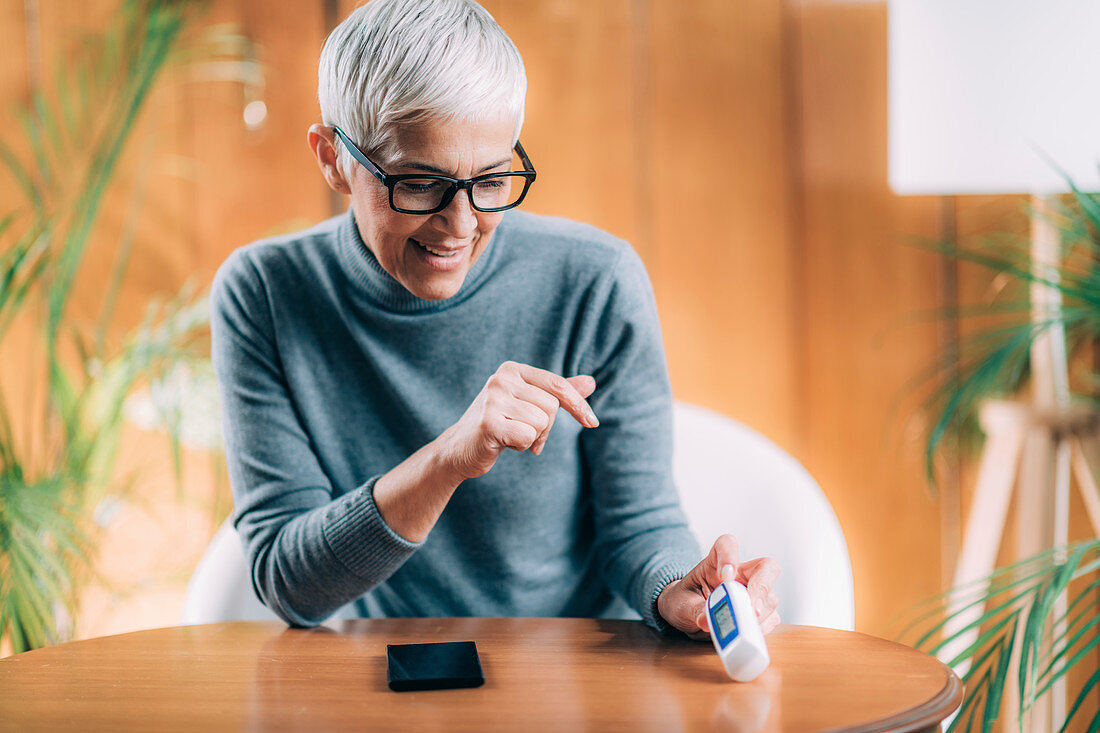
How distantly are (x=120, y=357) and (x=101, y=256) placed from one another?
439 millimetres

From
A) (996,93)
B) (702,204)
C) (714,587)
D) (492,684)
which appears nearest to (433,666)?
(492,684)

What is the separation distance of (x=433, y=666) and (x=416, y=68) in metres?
0.53

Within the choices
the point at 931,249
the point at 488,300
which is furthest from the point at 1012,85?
the point at 488,300

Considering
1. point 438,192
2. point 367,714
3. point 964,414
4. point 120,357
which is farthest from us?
point 964,414

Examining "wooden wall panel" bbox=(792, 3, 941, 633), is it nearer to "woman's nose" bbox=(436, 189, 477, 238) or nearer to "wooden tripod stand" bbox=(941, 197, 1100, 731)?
"wooden tripod stand" bbox=(941, 197, 1100, 731)

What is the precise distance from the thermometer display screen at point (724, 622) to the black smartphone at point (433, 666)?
0.21 meters

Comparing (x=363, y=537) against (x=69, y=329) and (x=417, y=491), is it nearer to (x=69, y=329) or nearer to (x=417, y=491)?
(x=417, y=491)

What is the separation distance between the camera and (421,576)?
3.85 ft

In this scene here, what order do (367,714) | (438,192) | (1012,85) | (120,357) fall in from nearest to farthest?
(367,714) → (438,192) → (1012,85) → (120,357)

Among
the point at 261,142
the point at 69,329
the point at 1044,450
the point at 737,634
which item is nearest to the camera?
the point at 737,634

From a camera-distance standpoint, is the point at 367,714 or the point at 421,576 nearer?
the point at 367,714

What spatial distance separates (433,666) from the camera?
785 mm

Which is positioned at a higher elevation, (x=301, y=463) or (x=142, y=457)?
(x=301, y=463)

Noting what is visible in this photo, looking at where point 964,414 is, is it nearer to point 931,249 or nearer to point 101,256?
point 931,249
